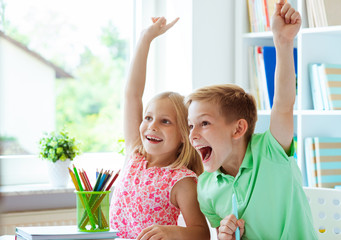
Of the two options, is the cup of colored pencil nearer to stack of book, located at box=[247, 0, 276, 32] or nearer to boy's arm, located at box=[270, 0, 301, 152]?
boy's arm, located at box=[270, 0, 301, 152]

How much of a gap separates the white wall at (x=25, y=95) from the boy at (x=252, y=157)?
1233 millimetres

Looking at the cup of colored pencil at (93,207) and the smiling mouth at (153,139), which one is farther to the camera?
the smiling mouth at (153,139)

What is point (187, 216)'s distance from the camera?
163 cm

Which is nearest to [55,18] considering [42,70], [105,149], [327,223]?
[42,70]

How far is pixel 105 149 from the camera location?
2.80 meters

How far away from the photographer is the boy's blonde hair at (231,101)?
4.98ft

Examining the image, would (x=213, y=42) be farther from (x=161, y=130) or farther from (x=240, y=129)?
(x=240, y=129)

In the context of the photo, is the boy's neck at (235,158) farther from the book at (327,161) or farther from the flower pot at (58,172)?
the flower pot at (58,172)

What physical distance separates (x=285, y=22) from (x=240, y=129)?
0.33m

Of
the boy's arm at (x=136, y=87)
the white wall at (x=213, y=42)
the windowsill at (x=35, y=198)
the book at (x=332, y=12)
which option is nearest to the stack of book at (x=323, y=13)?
the book at (x=332, y=12)

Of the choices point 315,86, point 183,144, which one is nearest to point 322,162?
point 315,86

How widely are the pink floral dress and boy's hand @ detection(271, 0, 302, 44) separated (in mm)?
551

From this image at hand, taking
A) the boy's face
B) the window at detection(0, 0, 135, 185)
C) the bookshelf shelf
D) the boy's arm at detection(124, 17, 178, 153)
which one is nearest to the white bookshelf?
the bookshelf shelf

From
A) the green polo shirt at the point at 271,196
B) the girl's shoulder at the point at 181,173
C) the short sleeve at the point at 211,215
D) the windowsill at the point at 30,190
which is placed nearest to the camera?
the green polo shirt at the point at 271,196
